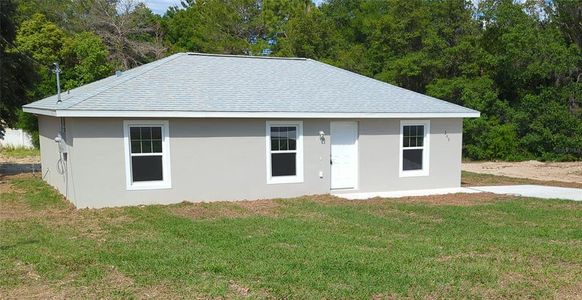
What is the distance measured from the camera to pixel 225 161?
12523 mm

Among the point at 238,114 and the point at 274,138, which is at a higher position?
the point at 238,114

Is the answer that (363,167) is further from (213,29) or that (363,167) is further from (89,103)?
(213,29)

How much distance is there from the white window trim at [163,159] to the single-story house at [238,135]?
25 mm

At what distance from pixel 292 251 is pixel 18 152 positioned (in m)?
27.8

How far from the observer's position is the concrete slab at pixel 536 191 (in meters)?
13.6

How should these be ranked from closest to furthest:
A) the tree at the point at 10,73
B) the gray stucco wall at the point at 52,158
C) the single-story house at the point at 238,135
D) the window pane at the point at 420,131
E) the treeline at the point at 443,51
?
the single-story house at the point at 238,135 < the gray stucco wall at the point at 52,158 < the window pane at the point at 420,131 < the tree at the point at 10,73 < the treeline at the point at 443,51

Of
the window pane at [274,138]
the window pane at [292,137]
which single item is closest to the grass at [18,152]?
the window pane at [274,138]

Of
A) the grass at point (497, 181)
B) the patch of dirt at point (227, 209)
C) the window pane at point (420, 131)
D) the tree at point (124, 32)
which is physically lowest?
the grass at point (497, 181)

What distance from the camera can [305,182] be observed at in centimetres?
1330

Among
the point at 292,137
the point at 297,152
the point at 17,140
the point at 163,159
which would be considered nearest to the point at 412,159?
the point at 297,152

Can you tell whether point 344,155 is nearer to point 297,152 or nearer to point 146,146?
point 297,152

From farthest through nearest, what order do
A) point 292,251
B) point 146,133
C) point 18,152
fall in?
point 18,152 < point 146,133 < point 292,251

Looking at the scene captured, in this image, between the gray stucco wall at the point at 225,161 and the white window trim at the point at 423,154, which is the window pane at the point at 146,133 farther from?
the white window trim at the point at 423,154

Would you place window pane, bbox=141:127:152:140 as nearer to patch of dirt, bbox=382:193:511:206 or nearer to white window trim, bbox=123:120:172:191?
white window trim, bbox=123:120:172:191
